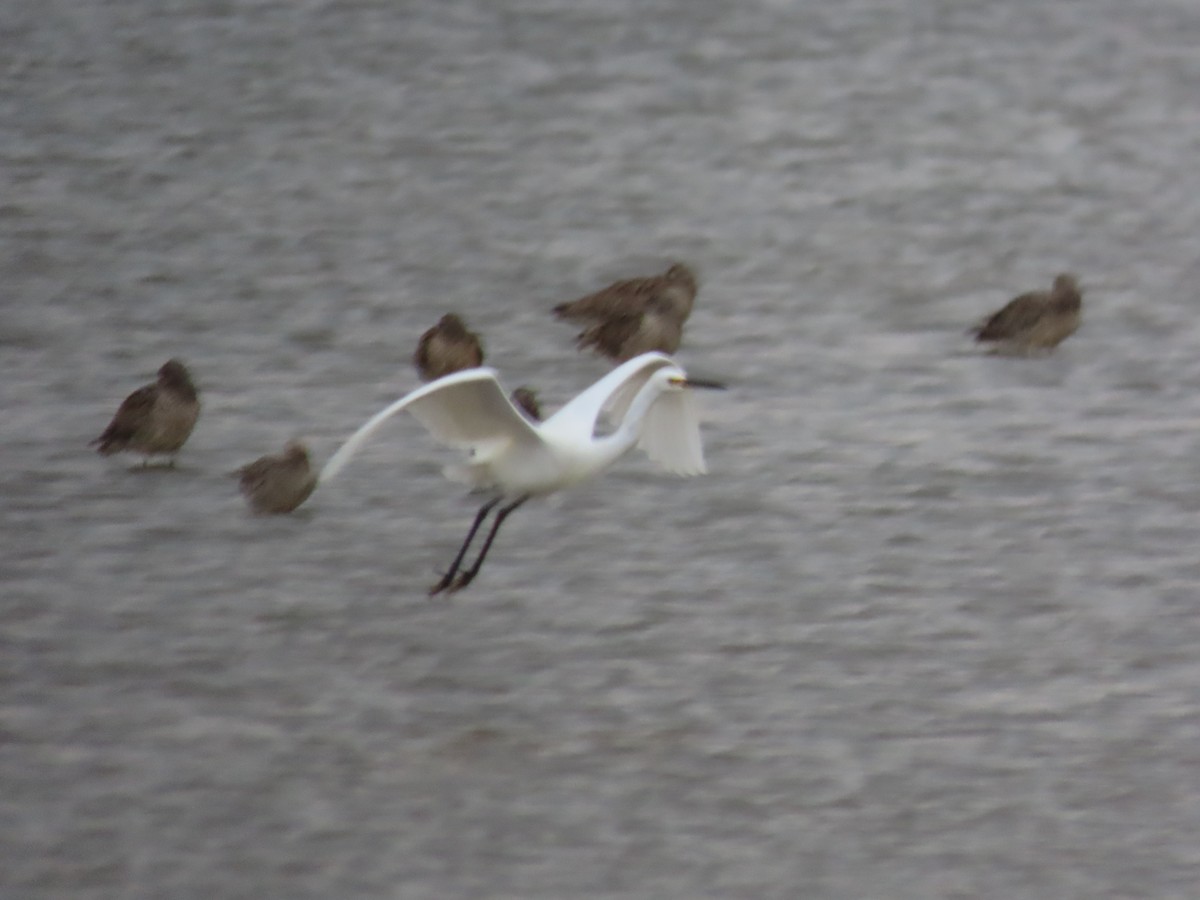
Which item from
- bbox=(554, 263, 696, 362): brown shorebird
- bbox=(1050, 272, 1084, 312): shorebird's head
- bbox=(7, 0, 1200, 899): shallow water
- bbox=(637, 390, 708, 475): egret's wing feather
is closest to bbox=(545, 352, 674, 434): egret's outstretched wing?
bbox=(637, 390, 708, 475): egret's wing feather

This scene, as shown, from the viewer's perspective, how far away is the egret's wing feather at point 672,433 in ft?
25.0

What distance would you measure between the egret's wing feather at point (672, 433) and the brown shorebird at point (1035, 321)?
9.13 ft

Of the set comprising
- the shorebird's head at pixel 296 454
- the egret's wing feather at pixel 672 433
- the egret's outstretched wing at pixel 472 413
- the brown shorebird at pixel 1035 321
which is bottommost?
the brown shorebird at pixel 1035 321

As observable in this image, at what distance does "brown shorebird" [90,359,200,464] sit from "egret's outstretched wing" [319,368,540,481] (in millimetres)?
1859

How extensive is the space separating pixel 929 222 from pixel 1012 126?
6.11 ft

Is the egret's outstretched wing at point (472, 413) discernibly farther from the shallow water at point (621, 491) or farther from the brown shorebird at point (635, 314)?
the brown shorebird at point (635, 314)

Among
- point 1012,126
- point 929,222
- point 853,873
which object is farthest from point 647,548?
point 1012,126

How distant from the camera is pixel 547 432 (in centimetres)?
707

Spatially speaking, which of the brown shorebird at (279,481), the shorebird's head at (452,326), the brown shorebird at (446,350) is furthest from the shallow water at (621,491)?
the shorebird's head at (452,326)


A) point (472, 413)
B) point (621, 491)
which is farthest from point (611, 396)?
point (621, 491)

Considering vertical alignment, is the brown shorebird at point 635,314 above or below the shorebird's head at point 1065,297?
above

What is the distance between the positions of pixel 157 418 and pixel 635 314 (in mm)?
Answer: 2216

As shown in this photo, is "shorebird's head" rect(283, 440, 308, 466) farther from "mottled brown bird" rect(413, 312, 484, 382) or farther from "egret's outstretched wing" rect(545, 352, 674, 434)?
"mottled brown bird" rect(413, 312, 484, 382)

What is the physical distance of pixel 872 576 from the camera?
7730 millimetres
